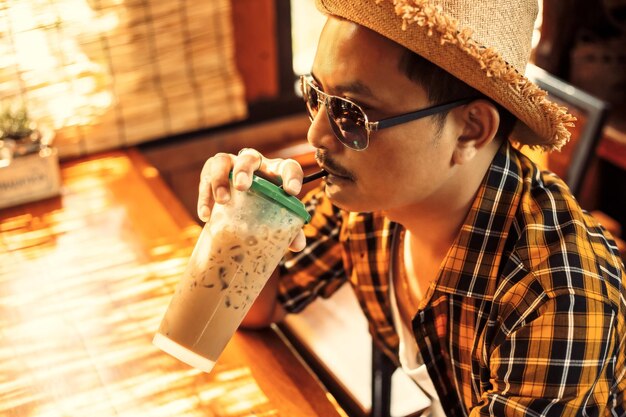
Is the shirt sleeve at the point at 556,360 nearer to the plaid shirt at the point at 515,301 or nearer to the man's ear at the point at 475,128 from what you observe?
the plaid shirt at the point at 515,301

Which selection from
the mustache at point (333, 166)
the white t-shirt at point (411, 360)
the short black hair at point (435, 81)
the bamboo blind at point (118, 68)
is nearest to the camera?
the short black hair at point (435, 81)

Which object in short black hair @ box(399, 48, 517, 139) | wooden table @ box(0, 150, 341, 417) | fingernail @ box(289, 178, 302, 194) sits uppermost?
short black hair @ box(399, 48, 517, 139)

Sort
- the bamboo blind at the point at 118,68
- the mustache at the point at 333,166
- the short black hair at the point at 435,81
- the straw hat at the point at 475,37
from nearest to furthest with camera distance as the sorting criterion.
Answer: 1. the straw hat at the point at 475,37
2. the short black hair at the point at 435,81
3. the mustache at the point at 333,166
4. the bamboo blind at the point at 118,68

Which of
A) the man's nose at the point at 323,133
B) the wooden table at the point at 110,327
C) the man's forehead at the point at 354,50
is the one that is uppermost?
the man's forehead at the point at 354,50

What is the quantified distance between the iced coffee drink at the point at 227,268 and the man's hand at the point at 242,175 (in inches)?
1.1

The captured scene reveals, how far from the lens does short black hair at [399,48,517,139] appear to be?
3.91 feet

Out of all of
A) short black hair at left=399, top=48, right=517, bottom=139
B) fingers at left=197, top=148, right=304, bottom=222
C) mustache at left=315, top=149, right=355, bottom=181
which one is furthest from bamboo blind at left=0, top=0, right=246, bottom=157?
short black hair at left=399, top=48, right=517, bottom=139

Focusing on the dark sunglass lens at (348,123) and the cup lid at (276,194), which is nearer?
the cup lid at (276,194)

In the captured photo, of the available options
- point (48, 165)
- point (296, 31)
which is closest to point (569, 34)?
point (296, 31)

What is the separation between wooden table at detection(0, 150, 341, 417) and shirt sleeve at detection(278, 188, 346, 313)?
0.12 m

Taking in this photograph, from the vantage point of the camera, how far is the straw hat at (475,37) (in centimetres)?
109

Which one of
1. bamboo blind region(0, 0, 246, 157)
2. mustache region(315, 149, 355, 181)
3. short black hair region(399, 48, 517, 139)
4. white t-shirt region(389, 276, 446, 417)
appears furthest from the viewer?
bamboo blind region(0, 0, 246, 157)

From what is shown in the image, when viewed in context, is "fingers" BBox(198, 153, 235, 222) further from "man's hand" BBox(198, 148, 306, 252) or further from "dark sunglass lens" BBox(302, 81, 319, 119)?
"dark sunglass lens" BBox(302, 81, 319, 119)

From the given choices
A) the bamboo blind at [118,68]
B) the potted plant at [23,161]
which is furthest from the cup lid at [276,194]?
the bamboo blind at [118,68]
